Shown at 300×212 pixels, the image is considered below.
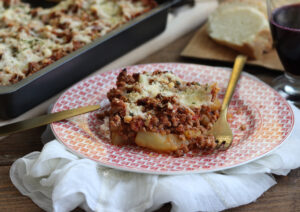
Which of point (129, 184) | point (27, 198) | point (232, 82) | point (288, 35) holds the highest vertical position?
point (288, 35)

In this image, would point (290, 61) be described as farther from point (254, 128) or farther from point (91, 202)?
point (91, 202)

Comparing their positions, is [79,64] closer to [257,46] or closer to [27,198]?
[27,198]

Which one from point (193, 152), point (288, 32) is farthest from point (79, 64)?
point (288, 32)

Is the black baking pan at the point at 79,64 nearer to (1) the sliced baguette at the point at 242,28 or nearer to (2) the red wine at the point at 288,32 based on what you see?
(1) the sliced baguette at the point at 242,28

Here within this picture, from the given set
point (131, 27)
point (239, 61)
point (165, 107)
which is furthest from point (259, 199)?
point (131, 27)

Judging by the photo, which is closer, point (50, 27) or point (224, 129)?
point (224, 129)

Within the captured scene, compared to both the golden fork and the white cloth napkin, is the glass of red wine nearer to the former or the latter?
the golden fork
